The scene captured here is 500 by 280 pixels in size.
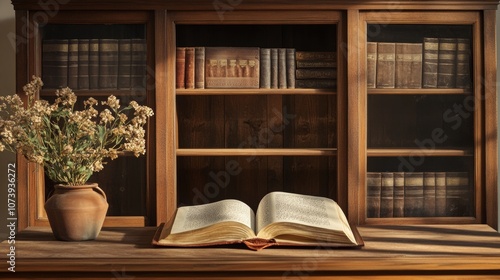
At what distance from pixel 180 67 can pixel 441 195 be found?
3.94 feet

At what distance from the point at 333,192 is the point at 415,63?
25.4 inches

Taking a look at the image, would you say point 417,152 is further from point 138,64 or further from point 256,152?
point 138,64

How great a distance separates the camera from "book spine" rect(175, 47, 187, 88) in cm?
290

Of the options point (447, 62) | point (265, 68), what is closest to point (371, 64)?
point (447, 62)

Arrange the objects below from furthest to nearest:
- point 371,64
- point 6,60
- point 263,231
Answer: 1. point 6,60
2. point 371,64
3. point 263,231

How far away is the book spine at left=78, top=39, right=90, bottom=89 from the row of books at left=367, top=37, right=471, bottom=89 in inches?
45.2

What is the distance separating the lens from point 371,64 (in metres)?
2.87

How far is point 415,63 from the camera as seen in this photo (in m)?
2.90

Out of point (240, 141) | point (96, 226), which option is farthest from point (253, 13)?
point (96, 226)

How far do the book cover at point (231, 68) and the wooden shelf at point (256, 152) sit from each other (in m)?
0.27

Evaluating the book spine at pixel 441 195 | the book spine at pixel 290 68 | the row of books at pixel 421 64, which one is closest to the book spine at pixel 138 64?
the book spine at pixel 290 68

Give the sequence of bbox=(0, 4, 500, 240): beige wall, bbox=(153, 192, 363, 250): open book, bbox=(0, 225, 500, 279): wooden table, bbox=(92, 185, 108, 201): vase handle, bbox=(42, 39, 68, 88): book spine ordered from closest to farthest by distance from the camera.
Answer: bbox=(0, 225, 500, 279): wooden table
bbox=(153, 192, 363, 250): open book
bbox=(92, 185, 108, 201): vase handle
bbox=(42, 39, 68, 88): book spine
bbox=(0, 4, 500, 240): beige wall

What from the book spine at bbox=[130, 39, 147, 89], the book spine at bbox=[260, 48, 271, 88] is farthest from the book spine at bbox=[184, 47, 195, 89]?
the book spine at bbox=[260, 48, 271, 88]

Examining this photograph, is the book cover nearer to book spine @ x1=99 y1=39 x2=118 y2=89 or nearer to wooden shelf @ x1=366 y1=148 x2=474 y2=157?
book spine @ x1=99 y1=39 x2=118 y2=89
